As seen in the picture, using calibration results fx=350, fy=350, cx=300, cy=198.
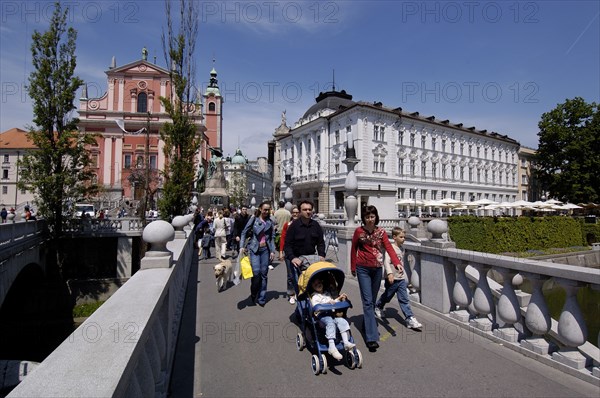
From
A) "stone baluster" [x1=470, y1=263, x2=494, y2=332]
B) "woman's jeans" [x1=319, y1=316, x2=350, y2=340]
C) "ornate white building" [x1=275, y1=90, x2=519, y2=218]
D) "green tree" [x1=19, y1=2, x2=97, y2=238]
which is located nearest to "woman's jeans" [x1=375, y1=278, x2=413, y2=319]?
"stone baluster" [x1=470, y1=263, x2=494, y2=332]

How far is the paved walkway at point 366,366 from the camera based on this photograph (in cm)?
349

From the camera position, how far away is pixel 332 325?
405 cm

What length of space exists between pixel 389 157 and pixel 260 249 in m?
37.7

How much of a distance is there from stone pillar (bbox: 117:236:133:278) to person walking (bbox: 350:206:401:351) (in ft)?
68.0

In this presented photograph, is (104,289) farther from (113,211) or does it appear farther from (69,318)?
(113,211)

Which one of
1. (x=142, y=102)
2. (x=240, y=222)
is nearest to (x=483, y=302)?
(x=240, y=222)

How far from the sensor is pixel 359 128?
1574 inches

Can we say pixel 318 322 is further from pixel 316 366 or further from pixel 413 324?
pixel 413 324

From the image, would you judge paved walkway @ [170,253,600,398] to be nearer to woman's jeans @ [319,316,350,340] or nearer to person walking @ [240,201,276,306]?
woman's jeans @ [319,316,350,340]

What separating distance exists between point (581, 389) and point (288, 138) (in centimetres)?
5395

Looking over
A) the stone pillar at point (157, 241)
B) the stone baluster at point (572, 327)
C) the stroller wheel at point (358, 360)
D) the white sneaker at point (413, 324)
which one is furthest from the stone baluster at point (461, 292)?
the stone pillar at point (157, 241)

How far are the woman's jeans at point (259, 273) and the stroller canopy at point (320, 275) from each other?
229 centimetres

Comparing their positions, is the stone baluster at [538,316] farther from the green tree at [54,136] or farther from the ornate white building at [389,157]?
the ornate white building at [389,157]

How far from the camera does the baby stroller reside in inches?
157
